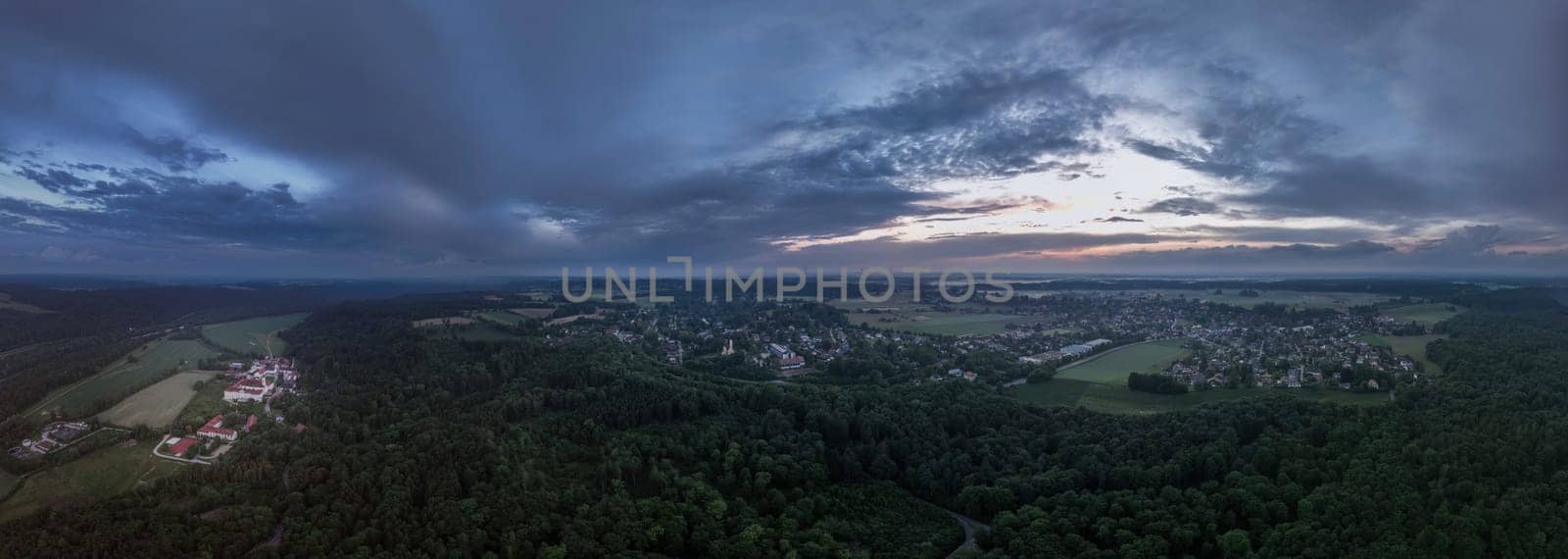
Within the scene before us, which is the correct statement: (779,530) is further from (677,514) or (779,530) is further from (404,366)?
(404,366)

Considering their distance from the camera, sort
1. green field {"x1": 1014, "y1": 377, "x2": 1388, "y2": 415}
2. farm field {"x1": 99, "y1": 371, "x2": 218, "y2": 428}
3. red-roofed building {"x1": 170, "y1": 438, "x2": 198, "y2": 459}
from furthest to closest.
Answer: green field {"x1": 1014, "y1": 377, "x2": 1388, "y2": 415}
farm field {"x1": 99, "y1": 371, "x2": 218, "y2": 428}
red-roofed building {"x1": 170, "y1": 438, "x2": 198, "y2": 459}

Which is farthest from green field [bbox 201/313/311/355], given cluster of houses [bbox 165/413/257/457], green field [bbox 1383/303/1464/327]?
green field [bbox 1383/303/1464/327]

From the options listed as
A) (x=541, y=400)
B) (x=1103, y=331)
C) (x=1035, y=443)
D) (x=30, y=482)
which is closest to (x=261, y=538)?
(x=30, y=482)

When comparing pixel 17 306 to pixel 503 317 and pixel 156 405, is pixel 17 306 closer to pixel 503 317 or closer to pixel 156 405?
pixel 156 405

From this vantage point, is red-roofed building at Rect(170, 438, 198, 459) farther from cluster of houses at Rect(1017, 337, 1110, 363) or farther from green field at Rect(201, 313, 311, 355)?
cluster of houses at Rect(1017, 337, 1110, 363)

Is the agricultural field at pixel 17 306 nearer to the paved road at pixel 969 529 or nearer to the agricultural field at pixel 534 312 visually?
the agricultural field at pixel 534 312

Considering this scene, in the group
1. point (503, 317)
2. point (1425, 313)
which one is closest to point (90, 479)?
point (503, 317)

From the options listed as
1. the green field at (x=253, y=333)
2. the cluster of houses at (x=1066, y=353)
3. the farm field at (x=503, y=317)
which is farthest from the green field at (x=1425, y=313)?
the green field at (x=253, y=333)
